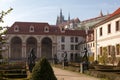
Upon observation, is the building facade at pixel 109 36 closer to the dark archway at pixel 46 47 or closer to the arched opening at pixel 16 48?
the dark archway at pixel 46 47

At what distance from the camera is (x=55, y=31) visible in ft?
236

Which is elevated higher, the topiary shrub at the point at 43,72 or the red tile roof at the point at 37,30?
the red tile roof at the point at 37,30

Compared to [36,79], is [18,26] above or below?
above

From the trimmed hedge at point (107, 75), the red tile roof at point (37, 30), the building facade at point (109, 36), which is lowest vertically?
the trimmed hedge at point (107, 75)

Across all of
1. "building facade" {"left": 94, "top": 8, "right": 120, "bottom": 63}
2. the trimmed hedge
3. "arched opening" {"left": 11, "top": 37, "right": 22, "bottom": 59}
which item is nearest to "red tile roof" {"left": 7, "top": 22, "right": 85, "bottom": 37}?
"arched opening" {"left": 11, "top": 37, "right": 22, "bottom": 59}

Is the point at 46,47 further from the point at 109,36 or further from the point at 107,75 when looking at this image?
the point at 107,75

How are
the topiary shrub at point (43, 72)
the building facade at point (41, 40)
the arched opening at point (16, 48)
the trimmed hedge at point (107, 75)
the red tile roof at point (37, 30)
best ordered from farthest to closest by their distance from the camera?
1. the arched opening at point (16, 48)
2. the red tile roof at point (37, 30)
3. the building facade at point (41, 40)
4. the trimmed hedge at point (107, 75)
5. the topiary shrub at point (43, 72)

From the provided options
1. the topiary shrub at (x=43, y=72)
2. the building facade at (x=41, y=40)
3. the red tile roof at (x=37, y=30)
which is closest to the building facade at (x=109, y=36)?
the building facade at (x=41, y=40)

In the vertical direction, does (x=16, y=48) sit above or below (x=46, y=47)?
below

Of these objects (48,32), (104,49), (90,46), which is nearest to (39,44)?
(48,32)

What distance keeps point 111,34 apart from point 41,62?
2922cm

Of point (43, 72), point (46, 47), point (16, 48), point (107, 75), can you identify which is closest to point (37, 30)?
point (46, 47)

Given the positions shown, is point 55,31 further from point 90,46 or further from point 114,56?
point 114,56

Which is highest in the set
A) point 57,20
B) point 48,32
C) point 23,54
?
point 57,20
